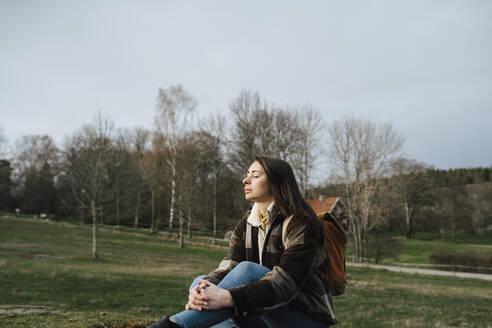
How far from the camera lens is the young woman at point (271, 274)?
6.49 ft

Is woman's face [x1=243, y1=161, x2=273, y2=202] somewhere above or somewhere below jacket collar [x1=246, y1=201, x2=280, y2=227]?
above

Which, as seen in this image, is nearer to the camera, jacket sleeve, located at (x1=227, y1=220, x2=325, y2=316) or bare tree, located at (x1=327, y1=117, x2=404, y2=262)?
jacket sleeve, located at (x1=227, y1=220, x2=325, y2=316)

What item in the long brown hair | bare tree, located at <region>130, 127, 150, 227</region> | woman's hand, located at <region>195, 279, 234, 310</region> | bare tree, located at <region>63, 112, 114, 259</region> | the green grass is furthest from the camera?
bare tree, located at <region>130, 127, 150, 227</region>

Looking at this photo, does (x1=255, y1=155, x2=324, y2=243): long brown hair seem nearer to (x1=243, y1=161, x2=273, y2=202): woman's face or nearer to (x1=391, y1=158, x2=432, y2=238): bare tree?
(x1=243, y1=161, x2=273, y2=202): woman's face

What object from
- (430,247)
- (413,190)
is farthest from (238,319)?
(413,190)

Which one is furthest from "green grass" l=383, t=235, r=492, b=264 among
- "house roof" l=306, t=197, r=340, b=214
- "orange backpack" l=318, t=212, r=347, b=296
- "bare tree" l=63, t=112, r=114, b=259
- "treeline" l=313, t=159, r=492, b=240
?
"orange backpack" l=318, t=212, r=347, b=296

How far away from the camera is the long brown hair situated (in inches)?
85.5

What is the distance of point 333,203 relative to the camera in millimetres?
31938

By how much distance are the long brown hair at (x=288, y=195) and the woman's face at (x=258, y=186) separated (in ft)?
0.11

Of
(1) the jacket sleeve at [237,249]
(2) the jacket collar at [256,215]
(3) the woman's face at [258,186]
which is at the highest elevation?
(3) the woman's face at [258,186]

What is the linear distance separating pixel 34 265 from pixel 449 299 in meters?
13.6

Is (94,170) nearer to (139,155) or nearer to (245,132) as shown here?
(245,132)

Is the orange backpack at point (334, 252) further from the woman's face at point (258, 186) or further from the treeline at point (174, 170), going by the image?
the treeline at point (174, 170)

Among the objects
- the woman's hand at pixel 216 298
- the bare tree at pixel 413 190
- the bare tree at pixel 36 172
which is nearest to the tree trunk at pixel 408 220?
the bare tree at pixel 413 190
